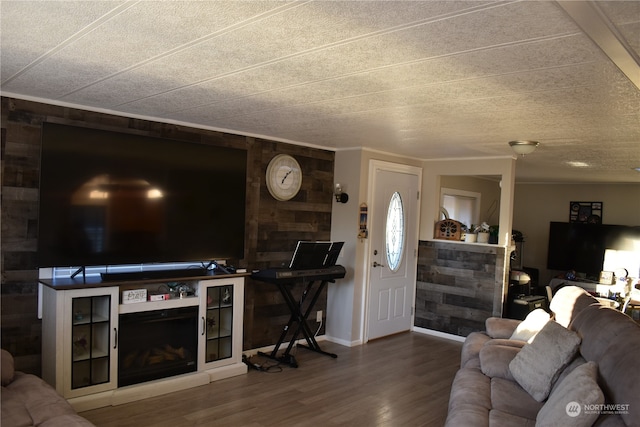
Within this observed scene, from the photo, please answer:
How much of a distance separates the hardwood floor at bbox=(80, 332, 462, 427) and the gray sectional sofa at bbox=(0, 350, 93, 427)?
0.62 metres

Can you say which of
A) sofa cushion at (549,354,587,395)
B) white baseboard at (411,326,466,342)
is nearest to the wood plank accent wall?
white baseboard at (411,326,466,342)

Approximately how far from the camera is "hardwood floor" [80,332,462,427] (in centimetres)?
350

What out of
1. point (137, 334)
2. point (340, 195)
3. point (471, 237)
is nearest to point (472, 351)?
point (471, 237)

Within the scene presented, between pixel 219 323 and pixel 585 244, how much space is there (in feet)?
22.2

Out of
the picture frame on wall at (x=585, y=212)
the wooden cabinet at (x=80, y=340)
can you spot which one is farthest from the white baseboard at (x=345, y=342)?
the picture frame on wall at (x=585, y=212)

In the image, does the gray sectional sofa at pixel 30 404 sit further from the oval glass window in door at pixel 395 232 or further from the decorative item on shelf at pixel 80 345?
the oval glass window in door at pixel 395 232

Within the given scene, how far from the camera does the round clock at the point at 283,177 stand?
5.09 meters

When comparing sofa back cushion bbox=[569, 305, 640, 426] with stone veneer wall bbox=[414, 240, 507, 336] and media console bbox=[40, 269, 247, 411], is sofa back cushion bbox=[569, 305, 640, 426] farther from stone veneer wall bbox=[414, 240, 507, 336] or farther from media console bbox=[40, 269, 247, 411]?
media console bbox=[40, 269, 247, 411]

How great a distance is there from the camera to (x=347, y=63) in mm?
2389

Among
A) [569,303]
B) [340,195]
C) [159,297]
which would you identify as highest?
[340,195]

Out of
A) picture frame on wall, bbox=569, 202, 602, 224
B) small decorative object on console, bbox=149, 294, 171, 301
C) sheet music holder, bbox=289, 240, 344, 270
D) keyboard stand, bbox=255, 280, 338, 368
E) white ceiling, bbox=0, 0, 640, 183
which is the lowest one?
keyboard stand, bbox=255, 280, 338, 368

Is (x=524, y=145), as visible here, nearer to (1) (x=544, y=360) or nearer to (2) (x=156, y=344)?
(1) (x=544, y=360)

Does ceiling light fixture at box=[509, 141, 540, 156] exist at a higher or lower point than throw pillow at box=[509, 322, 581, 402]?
higher

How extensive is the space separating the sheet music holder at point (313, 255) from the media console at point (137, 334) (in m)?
0.59
